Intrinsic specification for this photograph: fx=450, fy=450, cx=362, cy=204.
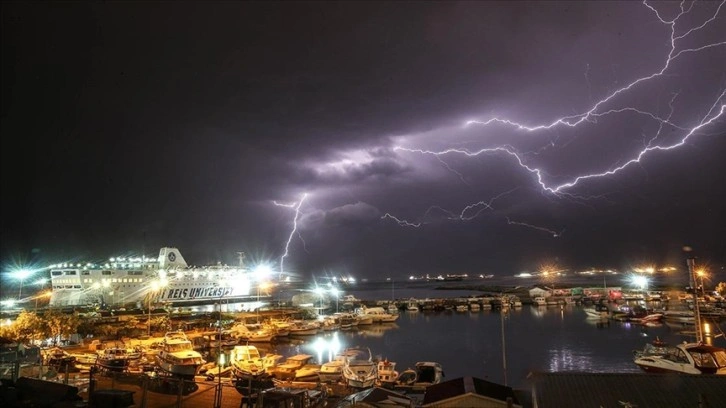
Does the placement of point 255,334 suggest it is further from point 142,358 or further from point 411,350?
point 142,358

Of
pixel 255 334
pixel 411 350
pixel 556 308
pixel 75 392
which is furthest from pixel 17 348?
pixel 556 308

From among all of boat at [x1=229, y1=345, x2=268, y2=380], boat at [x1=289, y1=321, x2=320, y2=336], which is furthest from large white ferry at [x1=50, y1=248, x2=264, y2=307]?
boat at [x1=229, y1=345, x2=268, y2=380]

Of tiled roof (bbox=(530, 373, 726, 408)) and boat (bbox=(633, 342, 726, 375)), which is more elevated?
tiled roof (bbox=(530, 373, 726, 408))

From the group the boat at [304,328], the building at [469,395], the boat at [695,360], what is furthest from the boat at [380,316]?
the building at [469,395]

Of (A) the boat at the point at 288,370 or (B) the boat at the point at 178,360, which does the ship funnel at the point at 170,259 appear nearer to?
(B) the boat at the point at 178,360

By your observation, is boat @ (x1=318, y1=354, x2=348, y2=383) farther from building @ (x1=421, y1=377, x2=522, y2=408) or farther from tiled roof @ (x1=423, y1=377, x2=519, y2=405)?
building @ (x1=421, y1=377, x2=522, y2=408)

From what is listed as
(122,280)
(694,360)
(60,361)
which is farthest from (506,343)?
(122,280)
